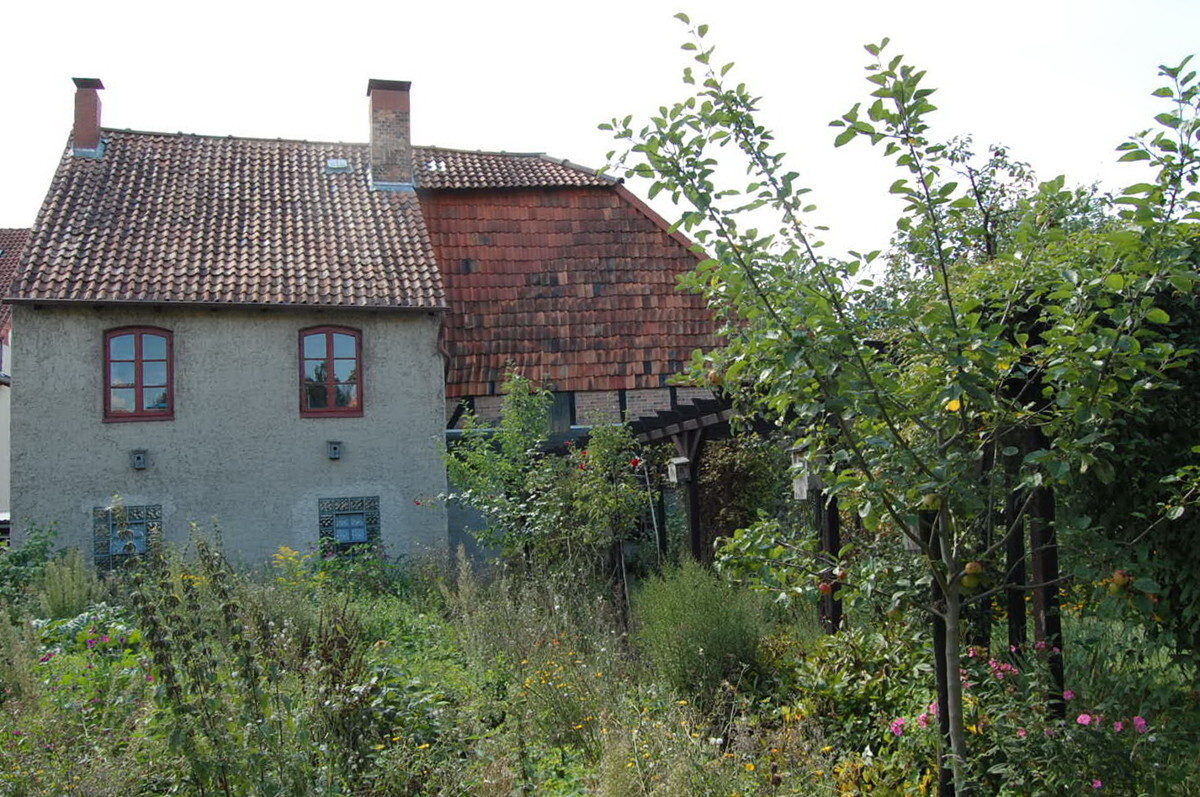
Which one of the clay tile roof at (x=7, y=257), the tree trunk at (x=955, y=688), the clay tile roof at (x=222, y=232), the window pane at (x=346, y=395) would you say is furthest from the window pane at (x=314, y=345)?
the clay tile roof at (x=7, y=257)

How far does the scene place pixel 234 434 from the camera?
15.6 meters

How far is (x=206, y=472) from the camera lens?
15.5m

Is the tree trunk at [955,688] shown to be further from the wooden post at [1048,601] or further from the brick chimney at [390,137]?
the brick chimney at [390,137]

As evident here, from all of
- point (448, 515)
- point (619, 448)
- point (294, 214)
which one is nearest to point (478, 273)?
point (294, 214)

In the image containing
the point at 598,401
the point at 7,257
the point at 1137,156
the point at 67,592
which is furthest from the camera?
the point at 7,257

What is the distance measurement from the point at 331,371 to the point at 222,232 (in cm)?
299

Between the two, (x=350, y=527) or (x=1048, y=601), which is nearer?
(x=1048, y=601)

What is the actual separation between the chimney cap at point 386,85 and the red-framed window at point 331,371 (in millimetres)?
5102

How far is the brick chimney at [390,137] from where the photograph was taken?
18.7 m

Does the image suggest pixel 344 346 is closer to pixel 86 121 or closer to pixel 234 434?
pixel 234 434

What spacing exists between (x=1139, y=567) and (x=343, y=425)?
534 inches

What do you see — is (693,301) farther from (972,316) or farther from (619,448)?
(972,316)

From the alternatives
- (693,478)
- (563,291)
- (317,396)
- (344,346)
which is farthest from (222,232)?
(693,478)

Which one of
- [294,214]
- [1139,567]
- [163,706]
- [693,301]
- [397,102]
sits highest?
[397,102]
